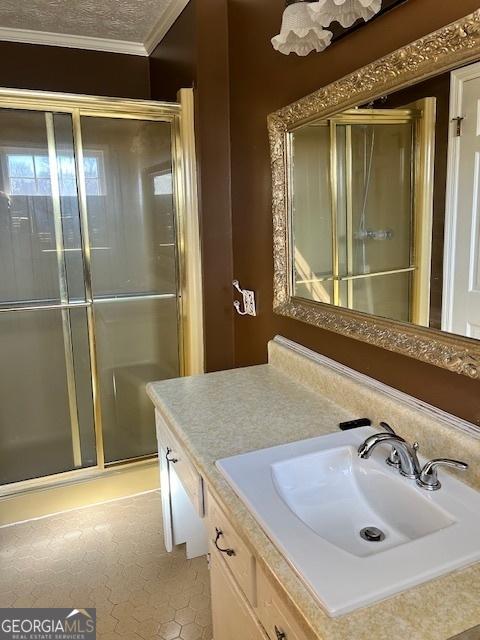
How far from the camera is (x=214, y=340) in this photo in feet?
7.95

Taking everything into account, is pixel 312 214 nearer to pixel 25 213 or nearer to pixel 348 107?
pixel 348 107

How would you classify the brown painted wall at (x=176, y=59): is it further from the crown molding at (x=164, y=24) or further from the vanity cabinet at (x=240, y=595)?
the vanity cabinet at (x=240, y=595)

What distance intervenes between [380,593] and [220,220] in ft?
5.78

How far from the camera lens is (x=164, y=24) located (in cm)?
244

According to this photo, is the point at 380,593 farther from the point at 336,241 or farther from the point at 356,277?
the point at 336,241

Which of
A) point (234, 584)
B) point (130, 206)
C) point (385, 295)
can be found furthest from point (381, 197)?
point (130, 206)

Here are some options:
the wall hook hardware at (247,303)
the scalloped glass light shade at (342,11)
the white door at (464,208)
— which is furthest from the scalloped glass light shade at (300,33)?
the wall hook hardware at (247,303)

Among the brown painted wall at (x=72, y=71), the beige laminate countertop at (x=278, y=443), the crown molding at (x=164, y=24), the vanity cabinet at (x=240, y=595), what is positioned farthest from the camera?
the brown painted wall at (x=72, y=71)

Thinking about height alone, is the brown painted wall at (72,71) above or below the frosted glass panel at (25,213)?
above

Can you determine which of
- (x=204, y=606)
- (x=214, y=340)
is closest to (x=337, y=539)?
(x=204, y=606)

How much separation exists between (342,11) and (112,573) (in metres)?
2.13

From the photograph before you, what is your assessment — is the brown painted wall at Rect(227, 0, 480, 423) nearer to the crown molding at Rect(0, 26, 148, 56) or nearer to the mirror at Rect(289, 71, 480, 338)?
the mirror at Rect(289, 71, 480, 338)

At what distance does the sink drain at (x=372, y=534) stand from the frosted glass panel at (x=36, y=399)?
184 cm

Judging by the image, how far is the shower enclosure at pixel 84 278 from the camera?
2334mm
